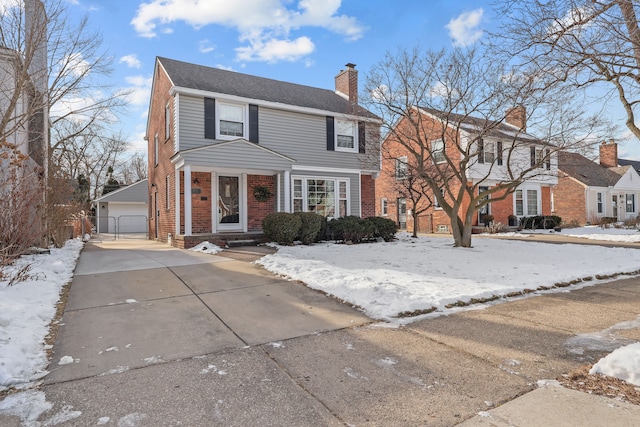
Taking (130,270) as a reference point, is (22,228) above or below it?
above

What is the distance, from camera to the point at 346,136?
15.2m

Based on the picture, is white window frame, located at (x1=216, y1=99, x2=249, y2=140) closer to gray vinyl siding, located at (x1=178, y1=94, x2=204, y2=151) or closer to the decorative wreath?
gray vinyl siding, located at (x1=178, y1=94, x2=204, y2=151)

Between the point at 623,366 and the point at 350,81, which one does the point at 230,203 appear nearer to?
the point at 350,81

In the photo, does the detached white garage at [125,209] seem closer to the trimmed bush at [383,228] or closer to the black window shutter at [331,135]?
the black window shutter at [331,135]

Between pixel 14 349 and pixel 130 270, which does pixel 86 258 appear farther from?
pixel 14 349

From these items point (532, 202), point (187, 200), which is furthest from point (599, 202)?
point (187, 200)

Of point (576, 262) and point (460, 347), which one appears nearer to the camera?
point (460, 347)

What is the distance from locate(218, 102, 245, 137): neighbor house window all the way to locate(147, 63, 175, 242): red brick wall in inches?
67.2

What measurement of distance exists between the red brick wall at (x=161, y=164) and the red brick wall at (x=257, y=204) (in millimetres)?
2593

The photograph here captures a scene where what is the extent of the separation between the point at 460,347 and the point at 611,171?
33180 millimetres

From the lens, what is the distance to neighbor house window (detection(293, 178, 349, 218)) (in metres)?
14.0

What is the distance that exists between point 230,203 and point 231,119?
9.81 ft

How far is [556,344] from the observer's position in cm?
352

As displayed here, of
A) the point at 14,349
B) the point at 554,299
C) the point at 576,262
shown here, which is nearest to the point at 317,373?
the point at 14,349
